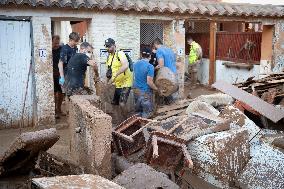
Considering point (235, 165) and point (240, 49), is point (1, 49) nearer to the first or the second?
point (235, 165)

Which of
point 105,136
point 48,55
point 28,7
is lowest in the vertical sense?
point 105,136

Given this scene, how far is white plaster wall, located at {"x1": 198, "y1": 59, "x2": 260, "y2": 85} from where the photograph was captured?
515 inches

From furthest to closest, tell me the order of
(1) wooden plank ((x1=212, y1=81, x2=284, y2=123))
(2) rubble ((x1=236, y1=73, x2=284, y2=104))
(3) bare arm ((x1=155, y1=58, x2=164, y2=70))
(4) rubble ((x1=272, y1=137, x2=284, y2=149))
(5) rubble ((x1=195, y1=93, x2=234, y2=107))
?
(3) bare arm ((x1=155, y1=58, x2=164, y2=70)), (5) rubble ((x1=195, y1=93, x2=234, y2=107)), (2) rubble ((x1=236, y1=73, x2=284, y2=104)), (1) wooden plank ((x1=212, y1=81, x2=284, y2=123)), (4) rubble ((x1=272, y1=137, x2=284, y2=149))

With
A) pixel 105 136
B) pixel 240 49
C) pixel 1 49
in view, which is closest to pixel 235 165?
pixel 105 136

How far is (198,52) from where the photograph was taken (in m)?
14.5

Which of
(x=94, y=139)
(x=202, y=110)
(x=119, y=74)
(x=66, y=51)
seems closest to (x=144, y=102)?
(x=119, y=74)

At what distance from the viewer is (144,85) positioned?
7.71 metres

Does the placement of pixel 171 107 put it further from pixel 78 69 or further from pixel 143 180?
pixel 143 180

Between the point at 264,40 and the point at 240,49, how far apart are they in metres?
1.98

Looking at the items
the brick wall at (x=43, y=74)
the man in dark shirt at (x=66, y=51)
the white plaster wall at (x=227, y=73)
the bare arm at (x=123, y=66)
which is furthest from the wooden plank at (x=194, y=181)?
the white plaster wall at (x=227, y=73)

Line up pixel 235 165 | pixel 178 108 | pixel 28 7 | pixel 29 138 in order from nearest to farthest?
pixel 29 138
pixel 235 165
pixel 178 108
pixel 28 7

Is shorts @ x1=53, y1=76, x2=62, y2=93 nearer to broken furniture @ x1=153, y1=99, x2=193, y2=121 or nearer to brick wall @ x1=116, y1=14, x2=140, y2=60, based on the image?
brick wall @ x1=116, y1=14, x2=140, y2=60

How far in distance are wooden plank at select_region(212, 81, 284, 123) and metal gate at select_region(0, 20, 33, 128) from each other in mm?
4861

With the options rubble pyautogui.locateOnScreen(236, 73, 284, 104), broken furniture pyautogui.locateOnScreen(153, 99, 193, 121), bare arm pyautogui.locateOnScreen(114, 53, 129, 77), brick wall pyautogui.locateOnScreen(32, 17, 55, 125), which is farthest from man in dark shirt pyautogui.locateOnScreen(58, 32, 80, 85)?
rubble pyautogui.locateOnScreen(236, 73, 284, 104)
